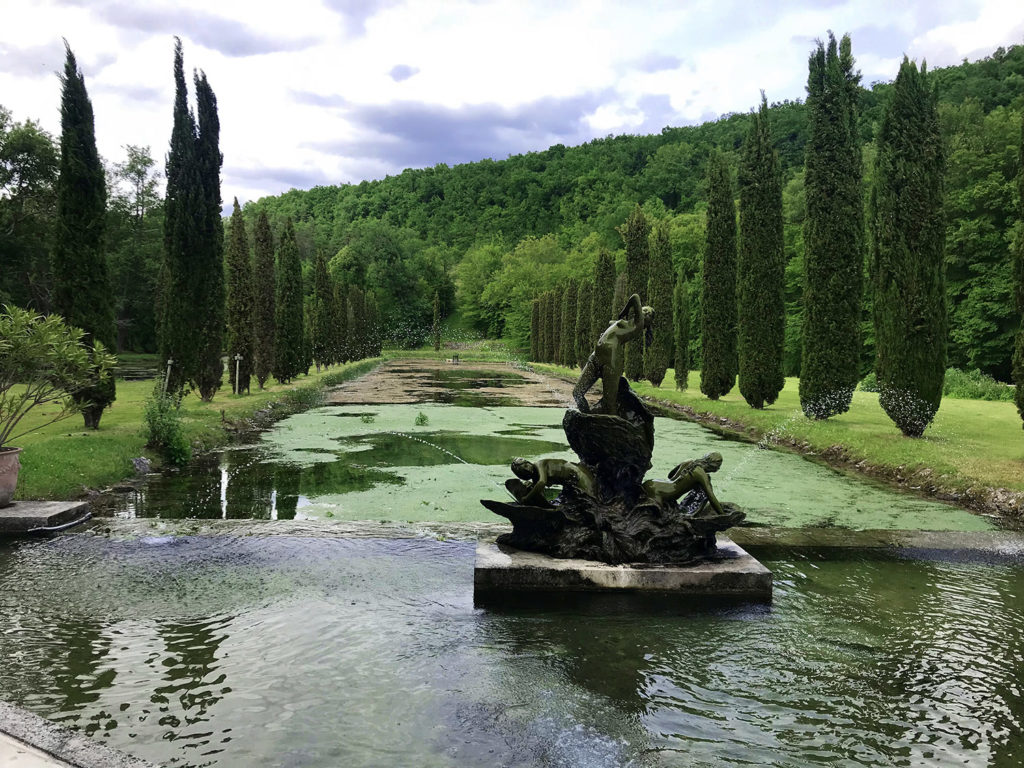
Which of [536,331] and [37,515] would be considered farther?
[536,331]

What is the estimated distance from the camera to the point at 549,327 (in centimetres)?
4806

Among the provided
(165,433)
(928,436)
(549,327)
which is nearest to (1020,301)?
(928,436)

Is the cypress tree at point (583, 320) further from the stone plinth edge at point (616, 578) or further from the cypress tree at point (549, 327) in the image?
the stone plinth edge at point (616, 578)

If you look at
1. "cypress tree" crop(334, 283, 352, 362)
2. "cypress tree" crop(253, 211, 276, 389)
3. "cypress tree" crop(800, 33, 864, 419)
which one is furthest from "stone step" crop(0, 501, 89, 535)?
"cypress tree" crop(334, 283, 352, 362)

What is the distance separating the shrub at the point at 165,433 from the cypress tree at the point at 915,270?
12.2 meters

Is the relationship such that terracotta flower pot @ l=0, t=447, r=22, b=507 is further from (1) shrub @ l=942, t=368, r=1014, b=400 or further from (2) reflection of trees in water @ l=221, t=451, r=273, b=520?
(1) shrub @ l=942, t=368, r=1014, b=400

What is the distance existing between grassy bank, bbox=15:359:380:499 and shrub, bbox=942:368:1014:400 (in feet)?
66.6

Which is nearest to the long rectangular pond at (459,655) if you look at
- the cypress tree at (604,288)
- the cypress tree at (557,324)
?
the cypress tree at (604,288)

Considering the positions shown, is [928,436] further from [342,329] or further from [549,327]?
[549,327]

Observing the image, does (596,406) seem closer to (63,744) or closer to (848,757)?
(848,757)

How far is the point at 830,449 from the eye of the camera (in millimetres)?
11938

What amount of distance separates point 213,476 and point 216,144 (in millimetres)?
12420

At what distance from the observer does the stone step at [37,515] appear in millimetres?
6273

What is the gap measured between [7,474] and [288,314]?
2034 cm
